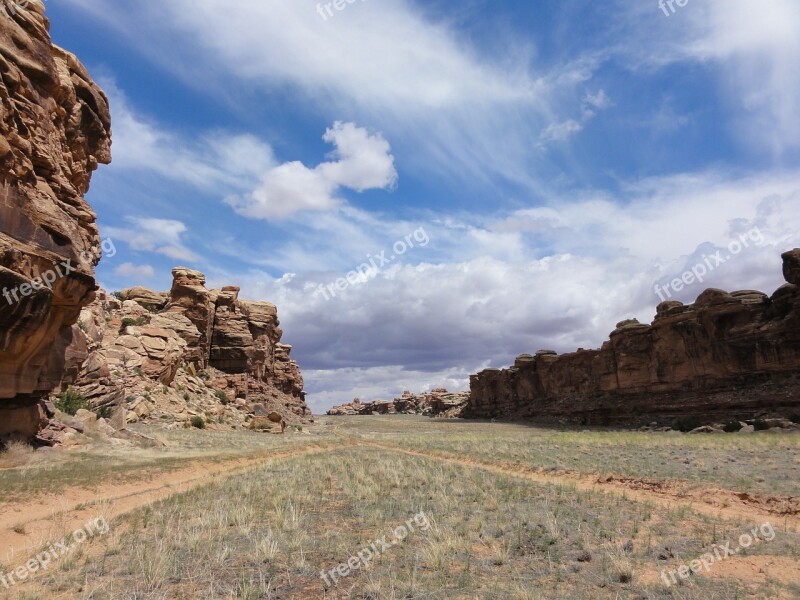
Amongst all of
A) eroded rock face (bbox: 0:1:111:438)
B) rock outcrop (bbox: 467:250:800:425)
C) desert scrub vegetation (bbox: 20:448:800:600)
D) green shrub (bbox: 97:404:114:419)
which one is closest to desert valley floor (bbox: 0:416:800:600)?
desert scrub vegetation (bbox: 20:448:800:600)

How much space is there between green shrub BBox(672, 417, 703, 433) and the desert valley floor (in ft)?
98.5

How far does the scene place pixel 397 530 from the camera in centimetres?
972

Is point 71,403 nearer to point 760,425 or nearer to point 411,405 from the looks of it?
point 760,425

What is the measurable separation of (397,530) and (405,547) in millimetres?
903

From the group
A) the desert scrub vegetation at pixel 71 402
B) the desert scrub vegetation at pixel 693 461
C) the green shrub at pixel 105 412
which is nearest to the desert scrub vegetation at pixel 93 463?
the green shrub at pixel 105 412

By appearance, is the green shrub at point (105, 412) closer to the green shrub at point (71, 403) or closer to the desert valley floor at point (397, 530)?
the green shrub at point (71, 403)

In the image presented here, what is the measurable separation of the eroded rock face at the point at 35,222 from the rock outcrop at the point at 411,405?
12340 cm

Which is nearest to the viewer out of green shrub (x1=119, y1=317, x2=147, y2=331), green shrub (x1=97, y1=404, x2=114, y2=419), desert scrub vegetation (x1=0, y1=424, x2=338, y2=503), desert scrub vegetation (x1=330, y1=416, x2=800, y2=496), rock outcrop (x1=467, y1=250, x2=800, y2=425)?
desert scrub vegetation (x1=0, y1=424, x2=338, y2=503)

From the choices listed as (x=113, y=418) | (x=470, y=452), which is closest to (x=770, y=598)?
(x=470, y=452)

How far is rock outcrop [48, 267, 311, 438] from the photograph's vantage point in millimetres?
30438

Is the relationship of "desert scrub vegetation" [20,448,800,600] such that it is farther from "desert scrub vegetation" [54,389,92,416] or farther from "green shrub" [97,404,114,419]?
"green shrub" [97,404,114,419]

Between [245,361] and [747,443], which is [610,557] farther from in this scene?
[245,361]

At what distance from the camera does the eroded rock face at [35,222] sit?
49.4 feet

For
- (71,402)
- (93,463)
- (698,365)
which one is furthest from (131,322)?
(698,365)
